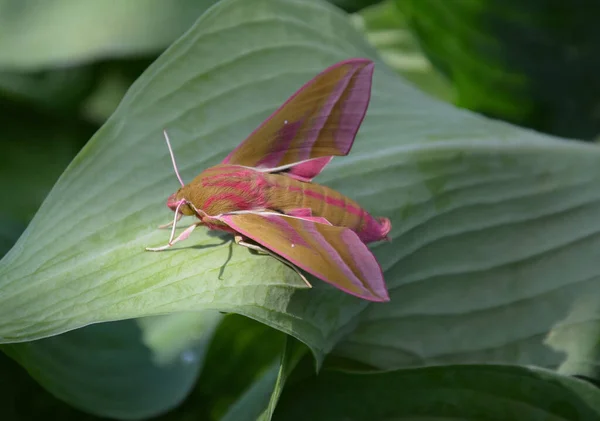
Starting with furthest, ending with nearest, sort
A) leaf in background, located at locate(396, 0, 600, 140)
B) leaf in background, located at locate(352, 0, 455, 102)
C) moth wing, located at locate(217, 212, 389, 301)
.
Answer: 1. leaf in background, located at locate(352, 0, 455, 102)
2. leaf in background, located at locate(396, 0, 600, 140)
3. moth wing, located at locate(217, 212, 389, 301)

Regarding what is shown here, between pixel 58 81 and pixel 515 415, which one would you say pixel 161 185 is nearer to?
pixel 515 415

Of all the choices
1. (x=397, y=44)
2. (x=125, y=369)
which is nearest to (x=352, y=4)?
(x=397, y=44)

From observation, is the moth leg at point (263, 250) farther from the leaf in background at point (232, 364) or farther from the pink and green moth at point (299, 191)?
the leaf in background at point (232, 364)

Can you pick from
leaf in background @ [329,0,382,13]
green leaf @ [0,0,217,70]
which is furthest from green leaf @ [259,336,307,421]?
leaf in background @ [329,0,382,13]

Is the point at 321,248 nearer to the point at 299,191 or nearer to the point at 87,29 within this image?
the point at 299,191

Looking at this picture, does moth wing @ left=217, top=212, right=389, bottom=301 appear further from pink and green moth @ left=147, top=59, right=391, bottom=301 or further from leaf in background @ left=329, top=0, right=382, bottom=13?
leaf in background @ left=329, top=0, right=382, bottom=13

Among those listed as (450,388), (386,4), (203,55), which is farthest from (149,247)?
(386,4)
